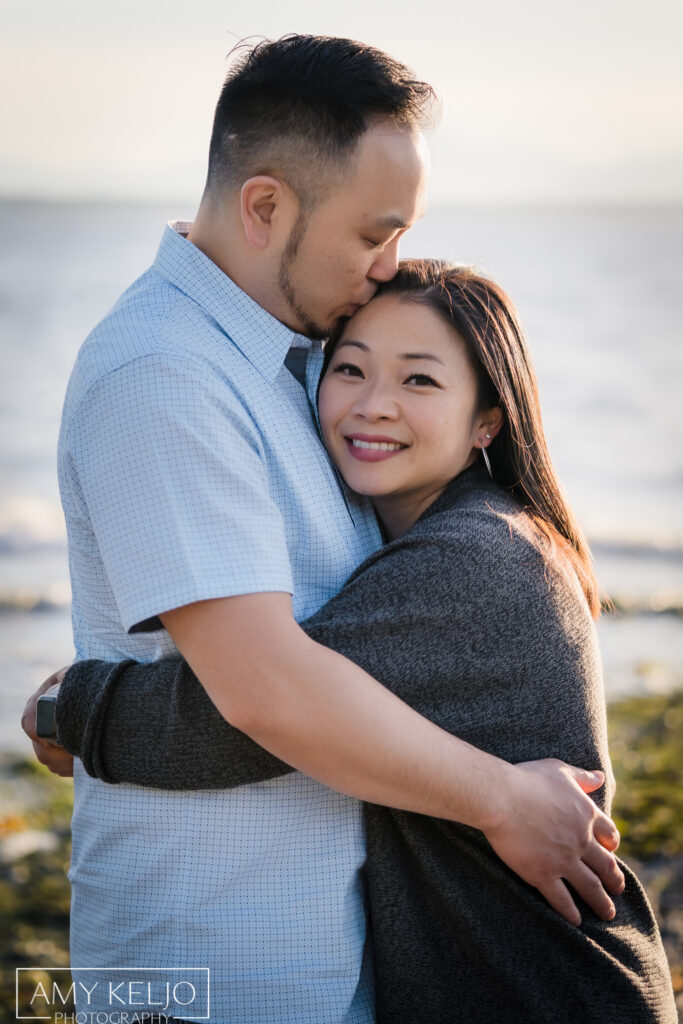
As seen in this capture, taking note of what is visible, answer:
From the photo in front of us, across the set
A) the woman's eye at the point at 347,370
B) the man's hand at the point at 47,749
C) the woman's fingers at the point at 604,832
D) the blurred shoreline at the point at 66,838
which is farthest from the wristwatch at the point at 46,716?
the blurred shoreline at the point at 66,838

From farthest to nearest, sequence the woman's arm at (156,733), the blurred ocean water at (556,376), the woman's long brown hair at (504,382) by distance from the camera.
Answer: the blurred ocean water at (556,376), the woman's long brown hair at (504,382), the woman's arm at (156,733)

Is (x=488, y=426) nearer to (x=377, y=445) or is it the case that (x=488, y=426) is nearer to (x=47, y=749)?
(x=377, y=445)

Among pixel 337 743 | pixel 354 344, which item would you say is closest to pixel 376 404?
pixel 354 344

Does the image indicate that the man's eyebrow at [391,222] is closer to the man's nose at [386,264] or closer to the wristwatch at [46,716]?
the man's nose at [386,264]

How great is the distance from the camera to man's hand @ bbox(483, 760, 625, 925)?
182 cm

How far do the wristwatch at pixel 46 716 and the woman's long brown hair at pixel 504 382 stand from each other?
1001 mm

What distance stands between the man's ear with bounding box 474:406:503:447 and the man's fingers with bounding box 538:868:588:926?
0.92 metres

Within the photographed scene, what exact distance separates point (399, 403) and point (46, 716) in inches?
Result: 35.9

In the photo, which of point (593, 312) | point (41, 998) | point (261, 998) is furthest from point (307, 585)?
point (593, 312)

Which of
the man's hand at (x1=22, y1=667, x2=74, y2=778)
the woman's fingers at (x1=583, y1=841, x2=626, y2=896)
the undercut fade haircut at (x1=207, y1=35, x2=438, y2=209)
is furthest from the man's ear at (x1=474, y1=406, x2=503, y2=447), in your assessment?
the man's hand at (x1=22, y1=667, x2=74, y2=778)

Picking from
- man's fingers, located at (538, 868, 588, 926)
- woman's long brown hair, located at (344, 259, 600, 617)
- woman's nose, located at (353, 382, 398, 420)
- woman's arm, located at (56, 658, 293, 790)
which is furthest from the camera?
woman's long brown hair, located at (344, 259, 600, 617)

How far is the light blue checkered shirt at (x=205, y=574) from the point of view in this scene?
5.40ft

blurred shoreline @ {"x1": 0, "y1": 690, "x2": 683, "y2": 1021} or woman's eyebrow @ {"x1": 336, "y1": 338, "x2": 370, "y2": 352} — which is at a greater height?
woman's eyebrow @ {"x1": 336, "y1": 338, "x2": 370, "y2": 352}

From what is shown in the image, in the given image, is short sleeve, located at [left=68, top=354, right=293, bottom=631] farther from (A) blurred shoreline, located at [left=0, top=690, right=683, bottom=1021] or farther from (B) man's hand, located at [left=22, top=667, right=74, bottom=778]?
(A) blurred shoreline, located at [left=0, top=690, right=683, bottom=1021]
